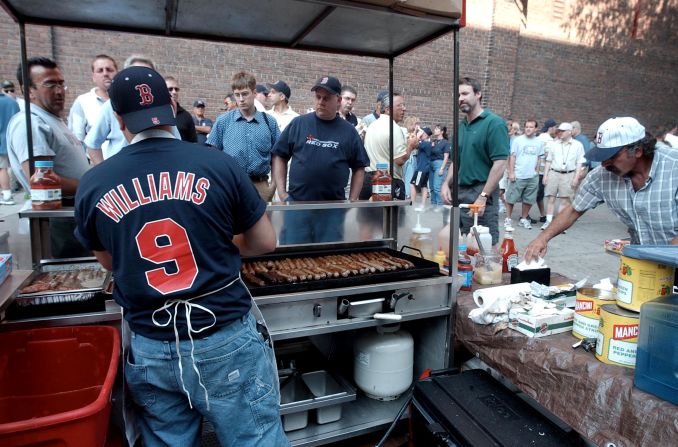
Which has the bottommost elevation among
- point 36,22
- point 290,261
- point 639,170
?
point 290,261

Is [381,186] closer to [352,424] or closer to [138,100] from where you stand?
[352,424]

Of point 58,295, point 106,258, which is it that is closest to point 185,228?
point 106,258

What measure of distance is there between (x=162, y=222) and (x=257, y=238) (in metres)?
0.40

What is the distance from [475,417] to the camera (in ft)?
6.24

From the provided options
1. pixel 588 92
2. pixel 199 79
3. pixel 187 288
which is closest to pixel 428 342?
pixel 187 288

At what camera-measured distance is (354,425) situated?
2545 millimetres

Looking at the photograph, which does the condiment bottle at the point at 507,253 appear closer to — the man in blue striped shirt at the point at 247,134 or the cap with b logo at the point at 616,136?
the cap with b logo at the point at 616,136

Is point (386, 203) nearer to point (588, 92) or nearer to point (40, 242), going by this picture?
point (40, 242)

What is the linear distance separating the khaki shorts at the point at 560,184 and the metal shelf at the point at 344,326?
7097mm

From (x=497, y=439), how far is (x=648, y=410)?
1.79 ft

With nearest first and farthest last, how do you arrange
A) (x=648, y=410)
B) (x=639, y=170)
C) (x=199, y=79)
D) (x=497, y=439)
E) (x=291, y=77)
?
(x=648, y=410)
(x=497, y=439)
(x=639, y=170)
(x=199, y=79)
(x=291, y=77)

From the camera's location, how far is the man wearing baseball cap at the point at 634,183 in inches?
90.8

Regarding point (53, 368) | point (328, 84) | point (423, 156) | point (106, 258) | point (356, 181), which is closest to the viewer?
point (106, 258)

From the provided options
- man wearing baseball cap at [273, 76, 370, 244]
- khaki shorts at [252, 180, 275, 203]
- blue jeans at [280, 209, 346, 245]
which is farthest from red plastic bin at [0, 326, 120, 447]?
khaki shorts at [252, 180, 275, 203]
